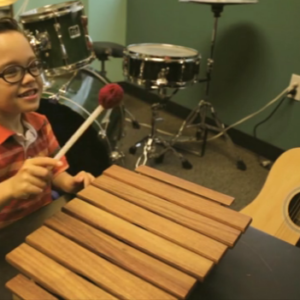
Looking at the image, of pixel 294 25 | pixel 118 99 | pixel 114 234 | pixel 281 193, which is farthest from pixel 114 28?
pixel 114 234

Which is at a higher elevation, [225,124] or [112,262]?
[112,262]

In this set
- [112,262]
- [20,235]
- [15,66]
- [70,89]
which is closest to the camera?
[112,262]

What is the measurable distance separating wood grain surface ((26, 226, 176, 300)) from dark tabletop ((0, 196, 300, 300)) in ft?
0.26

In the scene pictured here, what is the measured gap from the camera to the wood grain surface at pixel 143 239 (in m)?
0.56

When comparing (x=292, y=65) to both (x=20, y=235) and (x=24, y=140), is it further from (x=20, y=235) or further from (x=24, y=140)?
(x=20, y=235)

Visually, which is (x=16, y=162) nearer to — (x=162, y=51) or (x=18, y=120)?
(x=18, y=120)

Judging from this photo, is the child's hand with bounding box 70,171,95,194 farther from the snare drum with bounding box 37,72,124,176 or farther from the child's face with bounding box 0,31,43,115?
the snare drum with bounding box 37,72,124,176

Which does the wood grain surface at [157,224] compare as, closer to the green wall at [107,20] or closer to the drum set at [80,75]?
the drum set at [80,75]

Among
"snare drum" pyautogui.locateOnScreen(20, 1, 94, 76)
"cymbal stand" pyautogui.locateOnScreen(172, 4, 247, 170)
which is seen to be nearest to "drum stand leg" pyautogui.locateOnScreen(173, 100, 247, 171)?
"cymbal stand" pyautogui.locateOnScreen(172, 4, 247, 170)

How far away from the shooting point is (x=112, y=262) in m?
0.57

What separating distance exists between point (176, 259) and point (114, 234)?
0.11m

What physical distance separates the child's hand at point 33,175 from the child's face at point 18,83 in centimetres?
23

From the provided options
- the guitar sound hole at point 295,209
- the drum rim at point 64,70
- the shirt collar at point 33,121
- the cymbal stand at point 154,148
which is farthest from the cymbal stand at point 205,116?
the shirt collar at point 33,121

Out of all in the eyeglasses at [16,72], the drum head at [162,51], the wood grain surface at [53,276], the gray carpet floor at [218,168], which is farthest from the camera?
the gray carpet floor at [218,168]
